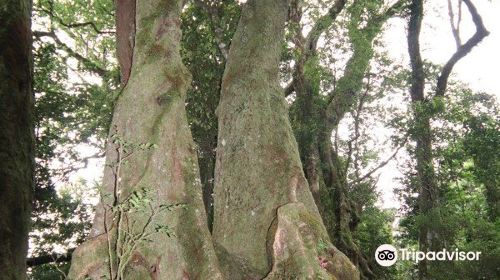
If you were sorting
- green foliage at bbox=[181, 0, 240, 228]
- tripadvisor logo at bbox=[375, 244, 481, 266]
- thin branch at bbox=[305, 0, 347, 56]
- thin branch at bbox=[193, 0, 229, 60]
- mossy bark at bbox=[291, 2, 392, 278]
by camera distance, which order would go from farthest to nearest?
1. thin branch at bbox=[305, 0, 347, 56]
2. mossy bark at bbox=[291, 2, 392, 278]
3. green foliage at bbox=[181, 0, 240, 228]
4. tripadvisor logo at bbox=[375, 244, 481, 266]
5. thin branch at bbox=[193, 0, 229, 60]

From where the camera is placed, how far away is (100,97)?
10633 mm

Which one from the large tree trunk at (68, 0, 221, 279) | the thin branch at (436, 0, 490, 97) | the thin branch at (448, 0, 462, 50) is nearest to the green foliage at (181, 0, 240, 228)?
the large tree trunk at (68, 0, 221, 279)

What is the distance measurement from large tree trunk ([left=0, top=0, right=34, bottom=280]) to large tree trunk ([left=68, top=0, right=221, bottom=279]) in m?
1.19

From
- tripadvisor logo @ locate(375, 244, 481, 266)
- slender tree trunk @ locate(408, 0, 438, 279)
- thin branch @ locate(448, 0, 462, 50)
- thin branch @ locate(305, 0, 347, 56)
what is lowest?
tripadvisor logo @ locate(375, 244, 481, 266)

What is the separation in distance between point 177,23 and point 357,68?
5.80 meters

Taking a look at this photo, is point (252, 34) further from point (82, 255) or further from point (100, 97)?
point (100, 97)

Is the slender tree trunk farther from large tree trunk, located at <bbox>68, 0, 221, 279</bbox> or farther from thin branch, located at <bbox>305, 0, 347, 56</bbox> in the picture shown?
large tree trunk, located at <bbox>68, 0, 221, 279</bbox>

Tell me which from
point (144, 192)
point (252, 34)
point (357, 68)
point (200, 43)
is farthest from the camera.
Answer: point (357, 68)

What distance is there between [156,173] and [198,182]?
0.53 m

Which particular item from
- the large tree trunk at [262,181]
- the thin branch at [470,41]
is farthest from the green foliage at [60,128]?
the thin branch at [470,41]

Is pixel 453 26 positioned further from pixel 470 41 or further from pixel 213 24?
pixel 213 24

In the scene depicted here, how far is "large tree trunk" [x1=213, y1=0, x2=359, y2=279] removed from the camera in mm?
4547

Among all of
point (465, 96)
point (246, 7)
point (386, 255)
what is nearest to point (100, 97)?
point (246, 7)

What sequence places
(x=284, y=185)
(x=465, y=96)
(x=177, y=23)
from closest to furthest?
(x=284, y=185), (x=177, y=23), (x=465, y=96)
